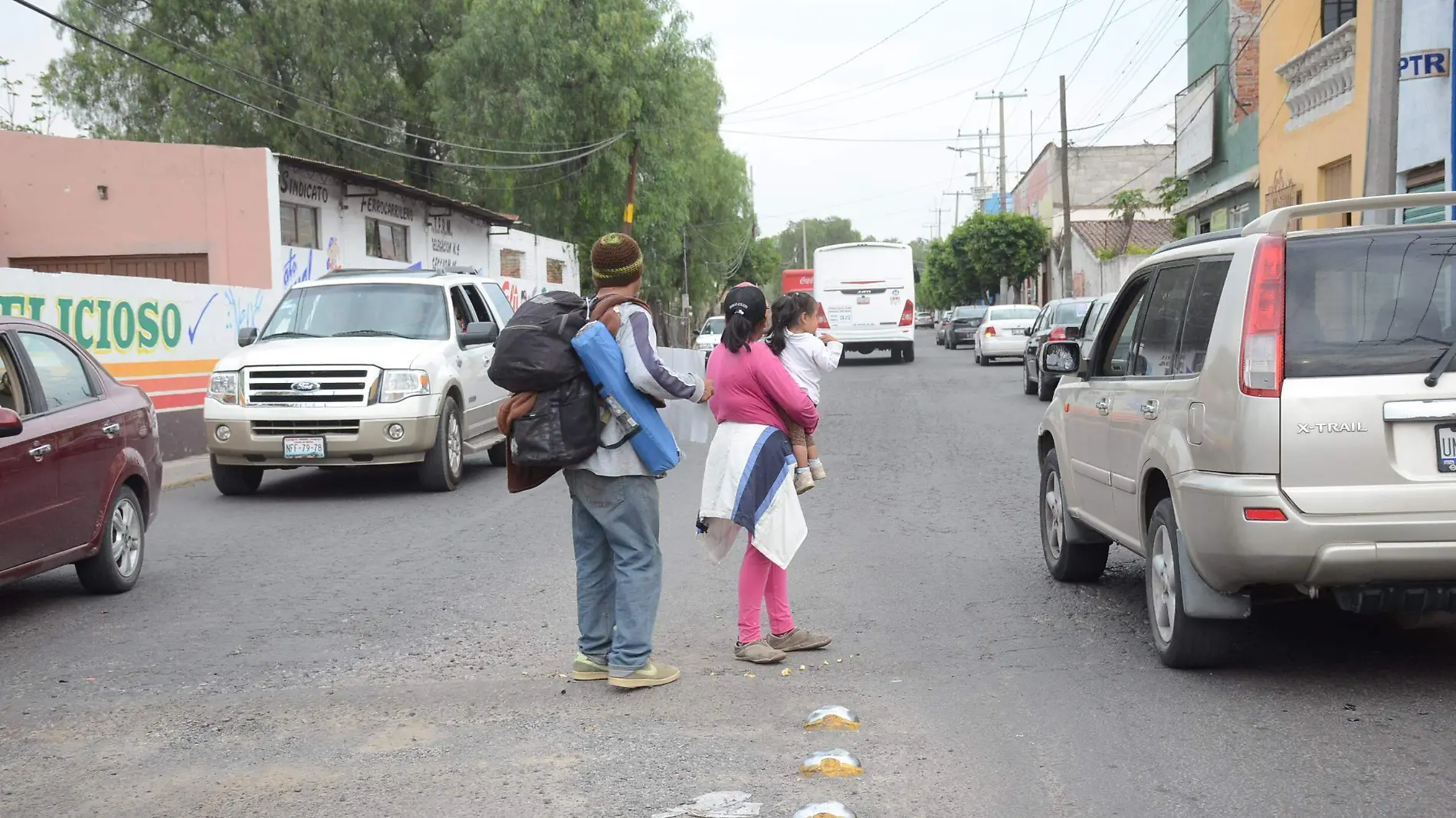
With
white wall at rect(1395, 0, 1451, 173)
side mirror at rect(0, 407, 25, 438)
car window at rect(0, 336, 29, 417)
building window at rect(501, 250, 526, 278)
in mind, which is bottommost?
side mirror at rect(0, 407, 25, 438)

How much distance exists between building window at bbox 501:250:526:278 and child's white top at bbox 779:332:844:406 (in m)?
33.6

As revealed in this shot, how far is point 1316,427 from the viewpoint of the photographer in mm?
5059

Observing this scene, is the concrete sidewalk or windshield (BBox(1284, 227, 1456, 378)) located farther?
the concrete sidewalk

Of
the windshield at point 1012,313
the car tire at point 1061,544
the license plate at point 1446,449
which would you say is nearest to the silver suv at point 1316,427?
the license plate at point 1446,449

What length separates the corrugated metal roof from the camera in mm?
26516

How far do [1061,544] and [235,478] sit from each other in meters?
8.08

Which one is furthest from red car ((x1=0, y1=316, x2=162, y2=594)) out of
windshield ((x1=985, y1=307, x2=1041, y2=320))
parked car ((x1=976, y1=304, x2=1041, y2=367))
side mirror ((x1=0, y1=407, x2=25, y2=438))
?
windshield ((x1=985, y1=307, x2=1041, y2=320))

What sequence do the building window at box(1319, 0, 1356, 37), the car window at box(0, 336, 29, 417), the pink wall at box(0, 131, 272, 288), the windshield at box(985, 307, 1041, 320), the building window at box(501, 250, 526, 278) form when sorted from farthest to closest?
the building window at box(501, 250, 526, 278), the windshield at box(985, 307, 1041, 320), the pink wall at box(0, 131, 272, 288), the building window at box(1319, 0, 1356, 37), the car window at box(0, 336, 29, 417)

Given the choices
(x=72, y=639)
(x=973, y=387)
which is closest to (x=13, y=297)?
(x=72, y=639)

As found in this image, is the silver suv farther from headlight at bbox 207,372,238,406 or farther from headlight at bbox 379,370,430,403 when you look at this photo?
headlight at bbox 207,372,238,406

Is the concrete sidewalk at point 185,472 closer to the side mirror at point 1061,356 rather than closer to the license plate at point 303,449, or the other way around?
the license plate at point 303,449

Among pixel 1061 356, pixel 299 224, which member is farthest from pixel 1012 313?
pixel 1061 356

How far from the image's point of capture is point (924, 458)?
1453cm

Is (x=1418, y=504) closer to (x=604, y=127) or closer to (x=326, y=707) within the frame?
(x=326, y=707)
